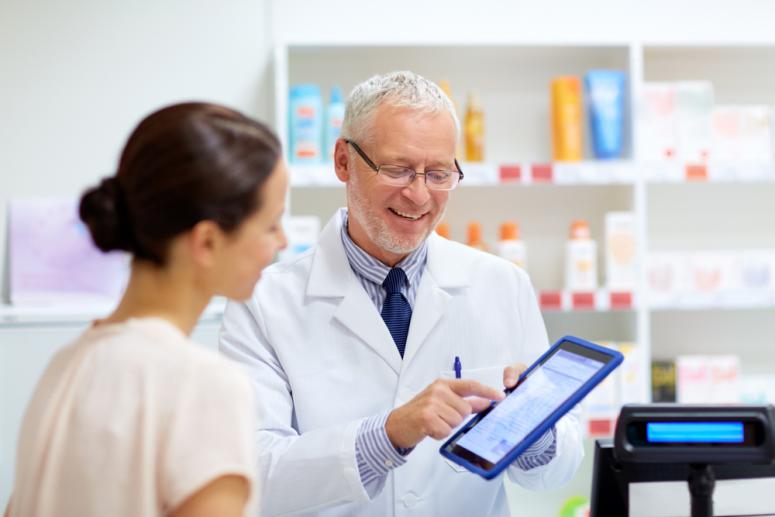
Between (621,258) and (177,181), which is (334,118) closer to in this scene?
(621,258)

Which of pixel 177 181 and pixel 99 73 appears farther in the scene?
pixel 99 73

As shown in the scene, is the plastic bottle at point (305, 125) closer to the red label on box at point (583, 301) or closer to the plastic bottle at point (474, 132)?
the plastic bottle at point (474, 132)

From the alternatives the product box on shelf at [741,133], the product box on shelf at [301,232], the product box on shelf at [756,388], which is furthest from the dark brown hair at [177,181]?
the product box on shelf at [756,388]

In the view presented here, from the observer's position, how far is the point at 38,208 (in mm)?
Answer: 3117

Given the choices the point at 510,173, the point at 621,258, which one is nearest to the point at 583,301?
the point at 621,258

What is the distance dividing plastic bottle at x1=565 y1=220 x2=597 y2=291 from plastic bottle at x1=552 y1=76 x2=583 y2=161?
0.84 ft

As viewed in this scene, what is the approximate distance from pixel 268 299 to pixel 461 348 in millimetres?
413

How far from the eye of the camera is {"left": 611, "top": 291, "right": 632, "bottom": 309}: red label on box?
9.83 ft

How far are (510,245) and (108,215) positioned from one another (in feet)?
7.21

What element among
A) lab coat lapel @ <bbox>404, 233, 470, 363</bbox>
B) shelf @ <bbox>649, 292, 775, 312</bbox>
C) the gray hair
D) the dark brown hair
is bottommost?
shelf @ <bbox>649, 292, 775, 312</bbox>

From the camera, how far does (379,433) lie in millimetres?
1396

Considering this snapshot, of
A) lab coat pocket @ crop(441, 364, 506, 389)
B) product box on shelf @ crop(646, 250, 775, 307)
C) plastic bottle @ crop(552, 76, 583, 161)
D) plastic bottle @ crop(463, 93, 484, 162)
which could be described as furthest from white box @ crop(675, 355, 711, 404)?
lab coat pocket @ crop(441, 364, 506, 389)

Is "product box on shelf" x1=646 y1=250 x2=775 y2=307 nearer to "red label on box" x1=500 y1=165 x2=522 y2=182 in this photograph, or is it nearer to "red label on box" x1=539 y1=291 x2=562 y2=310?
"red label on box" x1=539 y1=291 x2=562 y2=310

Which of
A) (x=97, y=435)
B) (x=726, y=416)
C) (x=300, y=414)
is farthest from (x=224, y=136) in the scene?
(x=300, y=414)
